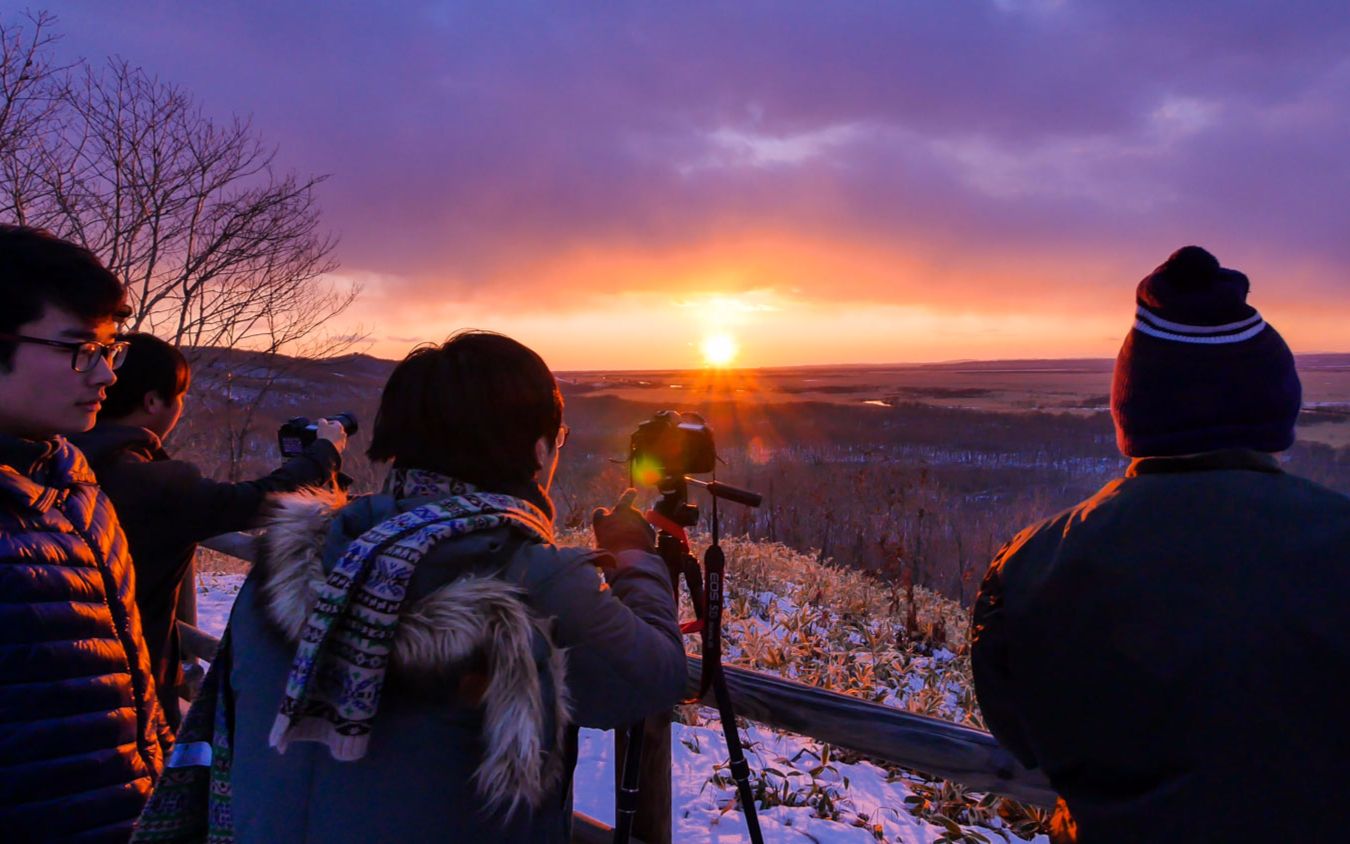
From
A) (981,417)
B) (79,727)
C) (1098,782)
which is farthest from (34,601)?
(981,417)

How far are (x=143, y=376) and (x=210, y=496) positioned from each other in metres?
0.42

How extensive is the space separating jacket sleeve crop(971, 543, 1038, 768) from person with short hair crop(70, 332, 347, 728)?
5.84 feet

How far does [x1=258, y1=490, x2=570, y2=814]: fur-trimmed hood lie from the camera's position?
1225 mm

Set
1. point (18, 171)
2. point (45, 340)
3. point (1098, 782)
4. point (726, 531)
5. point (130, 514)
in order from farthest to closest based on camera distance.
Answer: point (726, 531)
point (18, 171)
point (130, 514)
point (45, 340)
point (1098, 782)

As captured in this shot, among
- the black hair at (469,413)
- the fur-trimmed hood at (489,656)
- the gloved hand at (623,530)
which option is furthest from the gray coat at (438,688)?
the gloved hand at (623,530)

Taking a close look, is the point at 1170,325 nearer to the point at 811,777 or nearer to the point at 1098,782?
the point at 1098,782

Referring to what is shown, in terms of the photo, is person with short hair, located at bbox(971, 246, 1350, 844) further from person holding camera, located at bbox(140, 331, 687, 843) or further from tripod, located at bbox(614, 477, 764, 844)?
tripod, located at bbox(614, 477, 764, 844)

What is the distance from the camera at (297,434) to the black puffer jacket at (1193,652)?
2.11m

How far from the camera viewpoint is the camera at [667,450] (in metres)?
2.00

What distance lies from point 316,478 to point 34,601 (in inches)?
40.9

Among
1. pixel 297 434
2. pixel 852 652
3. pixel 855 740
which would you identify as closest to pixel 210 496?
pixel 297 434

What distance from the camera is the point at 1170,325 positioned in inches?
50.8

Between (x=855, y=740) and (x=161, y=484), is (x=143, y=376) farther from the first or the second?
(x=855, y=740)

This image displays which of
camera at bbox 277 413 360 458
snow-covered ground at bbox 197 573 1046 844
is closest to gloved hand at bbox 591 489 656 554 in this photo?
camera at bbox 277 413 360 458
